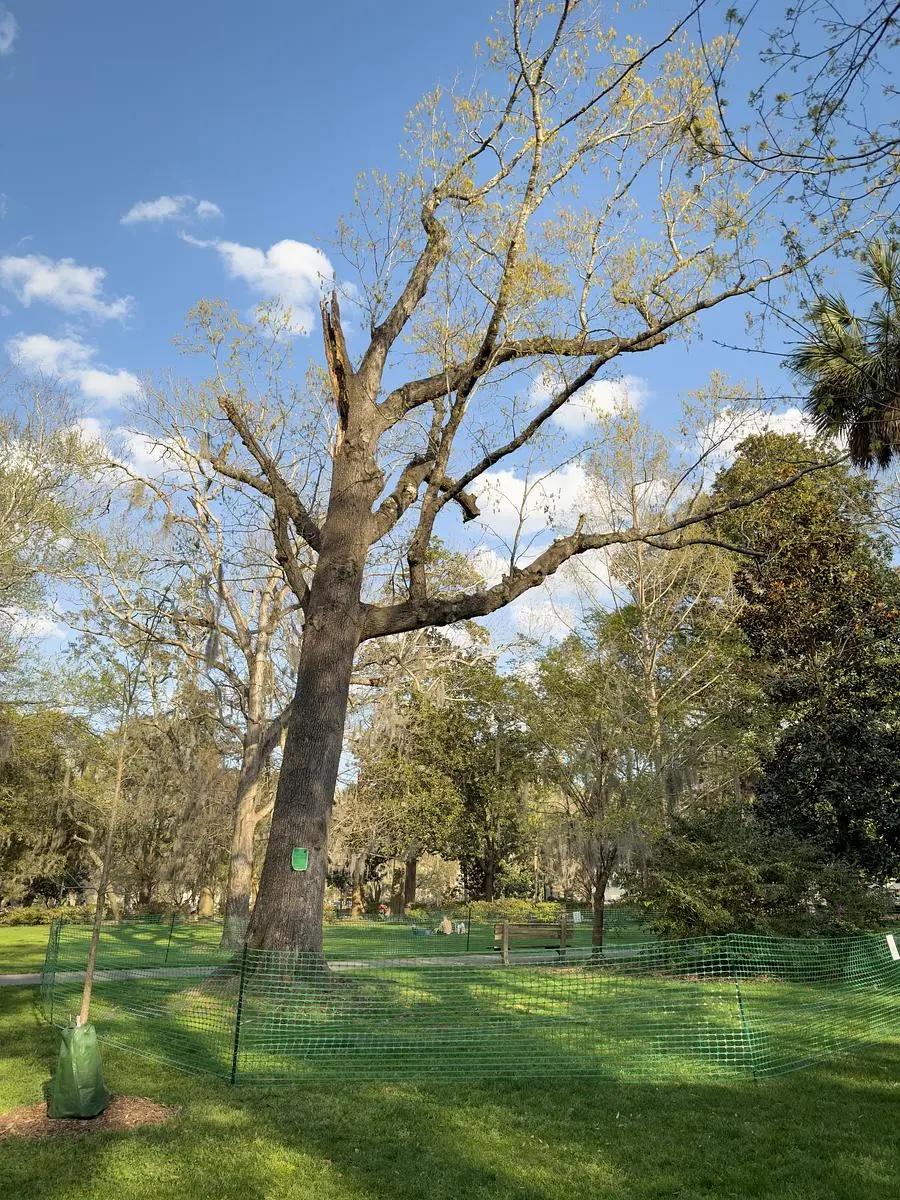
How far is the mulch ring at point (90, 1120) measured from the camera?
457 cm

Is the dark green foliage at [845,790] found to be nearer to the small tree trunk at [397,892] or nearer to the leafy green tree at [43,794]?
the small tree trunk at [397,892]

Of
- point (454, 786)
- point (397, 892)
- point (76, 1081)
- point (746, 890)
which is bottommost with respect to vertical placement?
point (397, 892)

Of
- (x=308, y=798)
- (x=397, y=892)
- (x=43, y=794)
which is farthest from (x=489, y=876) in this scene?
(x=308, y=798)

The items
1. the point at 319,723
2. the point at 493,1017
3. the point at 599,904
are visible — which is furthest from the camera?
the point at 599,904

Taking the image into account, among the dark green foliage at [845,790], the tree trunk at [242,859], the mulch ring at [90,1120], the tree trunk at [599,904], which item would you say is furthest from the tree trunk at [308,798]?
the dark green foliage at [845,790]

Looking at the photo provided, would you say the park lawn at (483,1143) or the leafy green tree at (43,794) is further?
the leafy green tree at (43,794)

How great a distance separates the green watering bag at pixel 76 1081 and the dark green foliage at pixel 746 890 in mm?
9078

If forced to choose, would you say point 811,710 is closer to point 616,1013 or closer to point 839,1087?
point 616,1013

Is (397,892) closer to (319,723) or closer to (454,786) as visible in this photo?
(454,786)

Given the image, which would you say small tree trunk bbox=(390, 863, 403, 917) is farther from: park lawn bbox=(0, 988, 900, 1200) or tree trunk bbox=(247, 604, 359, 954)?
park lawn bbox=(0, 988, 900, 1200)

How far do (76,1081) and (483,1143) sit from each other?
239 centimetres

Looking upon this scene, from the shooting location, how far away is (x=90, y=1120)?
4762 millimetres

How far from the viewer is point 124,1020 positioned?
7836mm

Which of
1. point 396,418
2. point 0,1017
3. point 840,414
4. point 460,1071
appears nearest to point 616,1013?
point 460,1071
